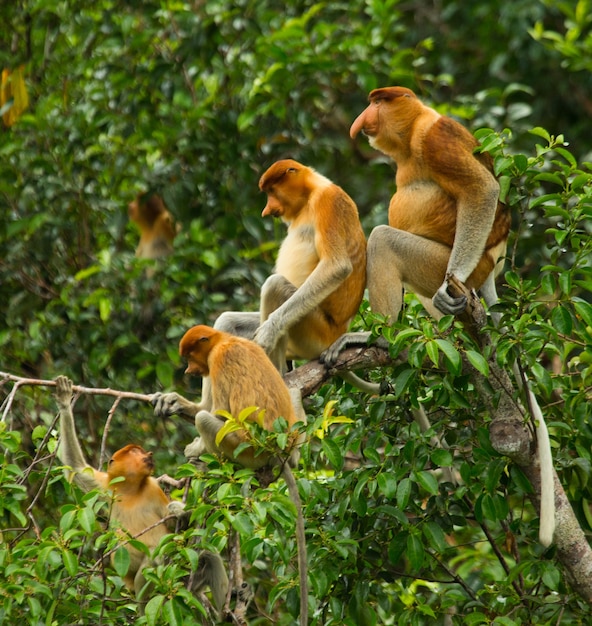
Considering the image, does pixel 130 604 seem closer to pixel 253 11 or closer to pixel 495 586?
pixel 495 586

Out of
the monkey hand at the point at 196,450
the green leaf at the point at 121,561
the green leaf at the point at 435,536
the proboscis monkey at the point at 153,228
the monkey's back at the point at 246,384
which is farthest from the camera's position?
the proboscis monkey at the point at 153,228

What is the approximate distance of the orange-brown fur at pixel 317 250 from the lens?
3.72m

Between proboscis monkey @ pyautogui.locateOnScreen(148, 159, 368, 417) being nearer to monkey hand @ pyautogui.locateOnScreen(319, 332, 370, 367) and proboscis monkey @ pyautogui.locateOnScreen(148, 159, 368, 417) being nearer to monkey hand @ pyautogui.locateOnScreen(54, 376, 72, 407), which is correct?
monkey hand @ pyautogui.locateOnScreen(319, 332, 370, 367)

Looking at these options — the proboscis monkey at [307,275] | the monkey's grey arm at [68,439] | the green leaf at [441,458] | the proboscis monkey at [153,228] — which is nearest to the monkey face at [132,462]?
the monkey's grey arm at [68,439]

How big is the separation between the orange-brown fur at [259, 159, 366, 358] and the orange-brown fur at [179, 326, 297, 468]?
0.41m

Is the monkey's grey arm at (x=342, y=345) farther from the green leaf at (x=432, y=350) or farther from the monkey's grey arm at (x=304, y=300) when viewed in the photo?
the green leaf at (x=432, y=350)

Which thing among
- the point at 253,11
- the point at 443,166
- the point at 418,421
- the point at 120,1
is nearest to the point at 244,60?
the point at 253,11

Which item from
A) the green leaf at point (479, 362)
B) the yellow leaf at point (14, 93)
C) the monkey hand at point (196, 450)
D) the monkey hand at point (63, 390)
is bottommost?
the monkey hand at point (196, 450)

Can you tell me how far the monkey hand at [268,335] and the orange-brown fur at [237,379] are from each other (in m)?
0.21

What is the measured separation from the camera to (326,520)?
10.4 feet

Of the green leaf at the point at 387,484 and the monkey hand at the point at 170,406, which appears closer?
the green leaf at the point at 387,484

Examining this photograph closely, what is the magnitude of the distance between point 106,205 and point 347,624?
3.10 meters

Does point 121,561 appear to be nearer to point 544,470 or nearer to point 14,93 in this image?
point 544,470

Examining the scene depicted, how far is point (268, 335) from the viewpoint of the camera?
3672 millimetres
